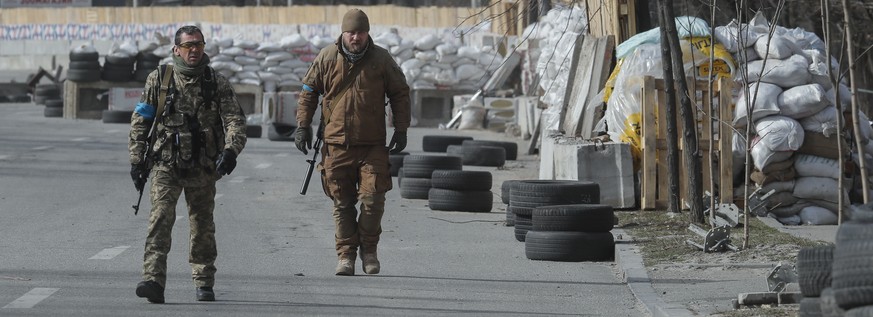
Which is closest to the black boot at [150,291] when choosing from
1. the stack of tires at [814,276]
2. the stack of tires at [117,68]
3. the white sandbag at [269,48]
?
the stack of tires at [814,276]

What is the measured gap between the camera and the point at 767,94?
16.1m

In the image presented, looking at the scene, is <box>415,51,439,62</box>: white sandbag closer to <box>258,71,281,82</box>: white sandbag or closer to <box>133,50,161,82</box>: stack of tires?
<box>258,71,281,82</box>: white sandbag

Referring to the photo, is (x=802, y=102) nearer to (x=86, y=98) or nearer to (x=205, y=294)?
(x=205, y=294)

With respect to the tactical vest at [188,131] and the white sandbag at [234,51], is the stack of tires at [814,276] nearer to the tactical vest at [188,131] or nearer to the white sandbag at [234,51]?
the tactical vest at [188,131]

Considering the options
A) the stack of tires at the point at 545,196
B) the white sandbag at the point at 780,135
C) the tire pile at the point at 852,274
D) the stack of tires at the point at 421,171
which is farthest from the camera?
the stack of tires at the point at 421,171

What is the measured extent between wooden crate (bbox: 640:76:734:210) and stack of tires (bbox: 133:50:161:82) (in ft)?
82.7

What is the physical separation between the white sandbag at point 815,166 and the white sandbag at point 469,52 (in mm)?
23567

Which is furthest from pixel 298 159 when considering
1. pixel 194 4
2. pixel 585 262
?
pixel 194 4

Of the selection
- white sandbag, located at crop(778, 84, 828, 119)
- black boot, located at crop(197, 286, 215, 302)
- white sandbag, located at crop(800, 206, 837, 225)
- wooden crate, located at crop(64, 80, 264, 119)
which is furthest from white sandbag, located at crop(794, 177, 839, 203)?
wooden crate, located at crop(64, 80, 264, 119)

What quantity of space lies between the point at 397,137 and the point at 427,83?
95.5 ft

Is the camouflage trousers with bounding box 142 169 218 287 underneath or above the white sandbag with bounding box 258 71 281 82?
underneath

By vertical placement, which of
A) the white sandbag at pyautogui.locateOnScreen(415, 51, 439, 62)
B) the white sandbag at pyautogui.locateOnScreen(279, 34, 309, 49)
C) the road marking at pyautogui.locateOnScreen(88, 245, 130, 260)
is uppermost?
the white sandbag at pyautogui.locateOnScreen(279, 34, 309, 49)

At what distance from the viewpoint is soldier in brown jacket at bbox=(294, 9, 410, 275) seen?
1025 cm

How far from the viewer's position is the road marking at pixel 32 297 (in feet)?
28.2
